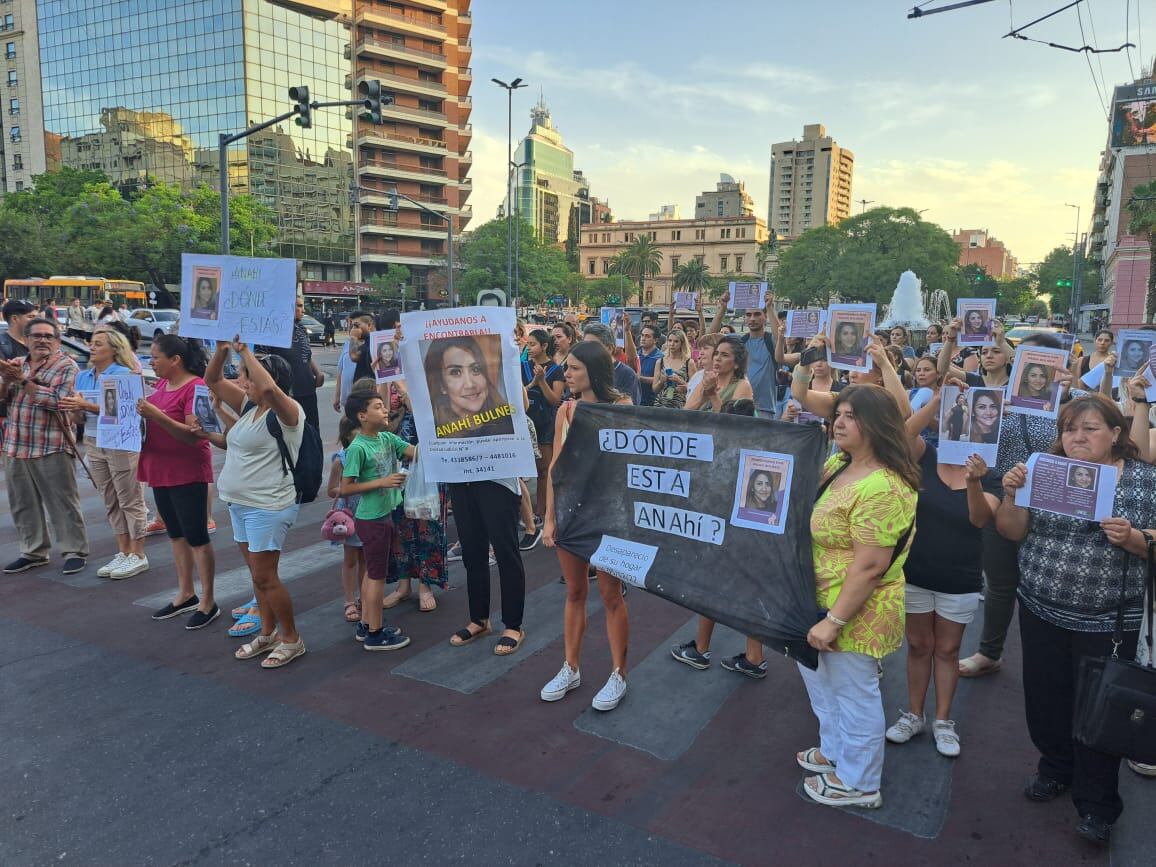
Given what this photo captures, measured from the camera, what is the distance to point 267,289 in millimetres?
4426

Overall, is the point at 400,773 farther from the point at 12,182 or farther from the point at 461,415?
the point at 12,182

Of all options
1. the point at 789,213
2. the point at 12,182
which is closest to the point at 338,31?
the point at 12,182

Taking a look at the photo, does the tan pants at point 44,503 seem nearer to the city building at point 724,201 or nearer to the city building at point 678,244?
the city building at point 678,244

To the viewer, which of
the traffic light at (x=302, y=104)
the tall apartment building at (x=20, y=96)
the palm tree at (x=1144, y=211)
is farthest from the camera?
the tall apartment building at (x=20, y=96)

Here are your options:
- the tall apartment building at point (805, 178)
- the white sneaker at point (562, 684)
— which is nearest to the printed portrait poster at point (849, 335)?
the white sneaker at point (562, 684)

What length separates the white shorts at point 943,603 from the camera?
3.65 metres

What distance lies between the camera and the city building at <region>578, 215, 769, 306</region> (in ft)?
418

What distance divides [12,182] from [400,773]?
102311 millimetres

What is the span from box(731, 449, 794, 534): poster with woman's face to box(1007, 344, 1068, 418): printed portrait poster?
1.65m

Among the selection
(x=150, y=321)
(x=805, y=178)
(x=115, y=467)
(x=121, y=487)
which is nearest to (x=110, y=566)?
(x=121, y=487)

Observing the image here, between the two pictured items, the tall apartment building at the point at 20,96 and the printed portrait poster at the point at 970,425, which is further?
the tall apartment building at the point at 20,96

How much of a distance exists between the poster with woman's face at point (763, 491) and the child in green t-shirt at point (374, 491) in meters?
2.26

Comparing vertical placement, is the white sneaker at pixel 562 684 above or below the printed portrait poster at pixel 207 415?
below

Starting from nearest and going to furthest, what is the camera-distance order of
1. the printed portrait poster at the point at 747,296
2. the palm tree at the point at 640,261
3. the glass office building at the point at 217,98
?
the printed portrait poster at the point at 747,296 < the glass office building at the point at 217,98 < the palm tree at the point at 640,261
